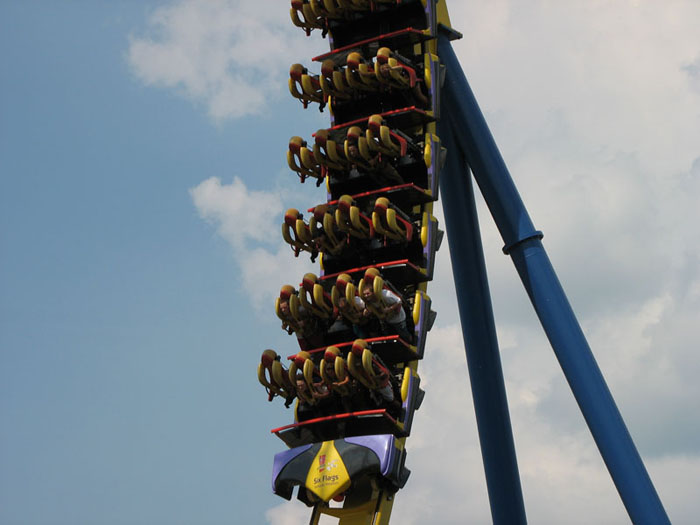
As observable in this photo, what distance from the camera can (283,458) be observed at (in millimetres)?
18391

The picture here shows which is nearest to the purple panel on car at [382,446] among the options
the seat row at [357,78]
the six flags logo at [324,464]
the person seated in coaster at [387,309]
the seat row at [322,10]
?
the six flags logo at [324,464]

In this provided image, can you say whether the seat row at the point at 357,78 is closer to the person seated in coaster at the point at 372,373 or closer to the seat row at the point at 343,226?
the seat row at the point at 343,226

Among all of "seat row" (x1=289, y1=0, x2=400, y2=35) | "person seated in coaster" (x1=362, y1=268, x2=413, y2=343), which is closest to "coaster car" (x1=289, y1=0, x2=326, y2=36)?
"seat row" (x1=289, y1=0, x2=400, y2=35)

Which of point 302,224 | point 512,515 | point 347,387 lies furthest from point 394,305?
point 512,515

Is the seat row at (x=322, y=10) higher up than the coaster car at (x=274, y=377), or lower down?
higher up

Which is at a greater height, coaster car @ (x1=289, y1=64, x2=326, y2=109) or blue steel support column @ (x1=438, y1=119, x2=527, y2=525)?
coaster car @ (x1=289, y1=64, x2=326, y2=109)

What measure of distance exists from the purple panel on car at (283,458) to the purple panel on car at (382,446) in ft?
3.47

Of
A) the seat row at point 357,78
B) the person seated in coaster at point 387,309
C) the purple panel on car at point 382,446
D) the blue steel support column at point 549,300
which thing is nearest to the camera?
the purple panel on car at point 382,446

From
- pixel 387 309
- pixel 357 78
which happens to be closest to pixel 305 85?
pixel 357 78

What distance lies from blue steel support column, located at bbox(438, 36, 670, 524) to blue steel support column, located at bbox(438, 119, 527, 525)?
59 cm

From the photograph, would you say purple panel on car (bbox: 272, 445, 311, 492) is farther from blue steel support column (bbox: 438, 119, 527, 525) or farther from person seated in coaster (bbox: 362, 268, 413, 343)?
blue steel support column (bbox: 438, 119, 527, 525)

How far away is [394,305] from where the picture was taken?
1839cm

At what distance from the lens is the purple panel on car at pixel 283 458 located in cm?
1823

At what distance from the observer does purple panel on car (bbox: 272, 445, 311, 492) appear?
18234 mm
